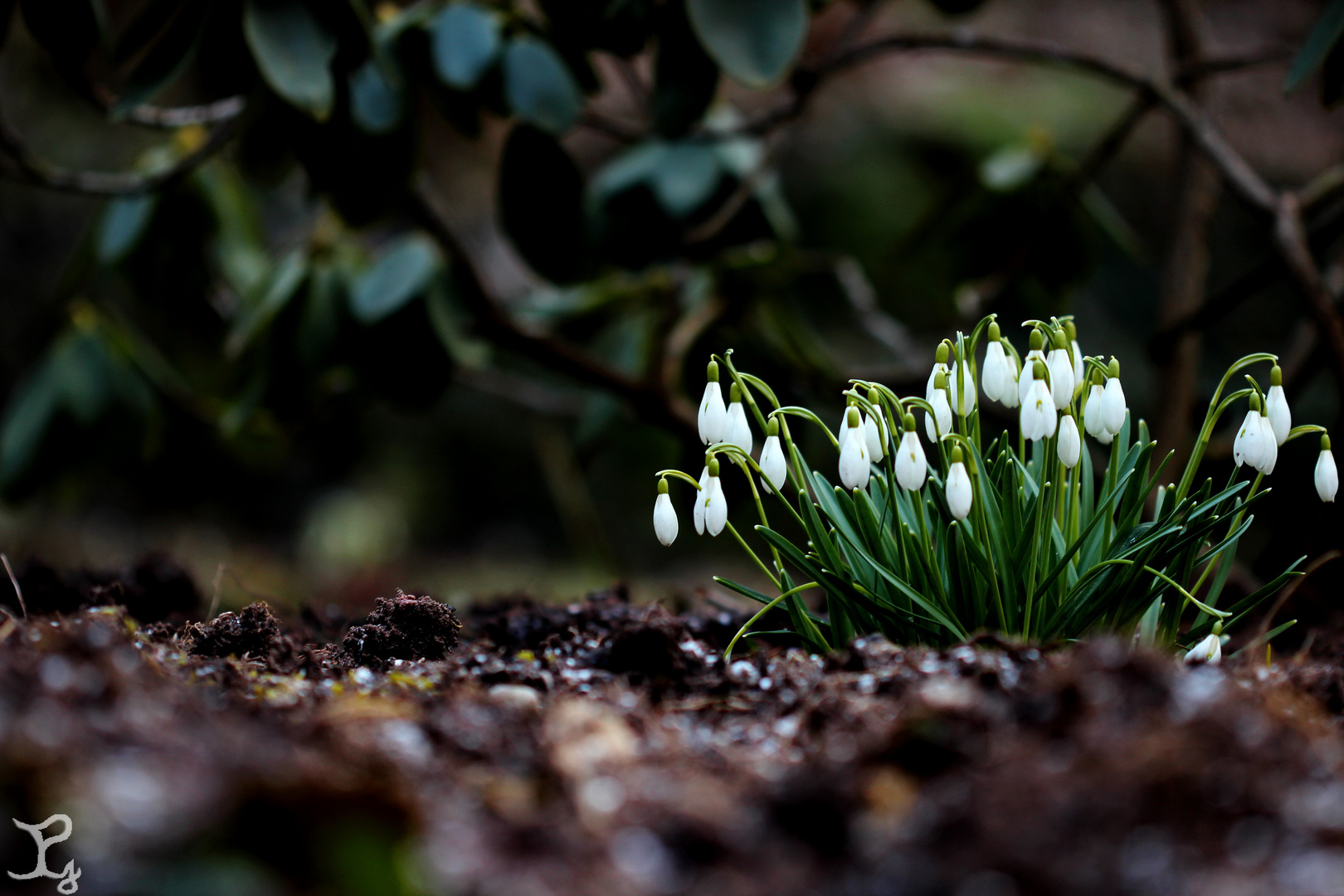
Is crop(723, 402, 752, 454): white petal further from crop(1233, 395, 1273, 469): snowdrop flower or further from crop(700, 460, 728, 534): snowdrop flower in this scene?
crop(1233, 395, 1273, 469): snowdrop flower

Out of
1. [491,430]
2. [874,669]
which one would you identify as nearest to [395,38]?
[874,669]

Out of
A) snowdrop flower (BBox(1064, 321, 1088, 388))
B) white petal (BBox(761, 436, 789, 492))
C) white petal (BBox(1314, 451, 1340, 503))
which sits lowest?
white petal (BBox(761, 436, 789, 492))

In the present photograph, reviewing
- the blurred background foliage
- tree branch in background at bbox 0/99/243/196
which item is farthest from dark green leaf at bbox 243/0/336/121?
tree branch in background at bbox 0/99/243/196

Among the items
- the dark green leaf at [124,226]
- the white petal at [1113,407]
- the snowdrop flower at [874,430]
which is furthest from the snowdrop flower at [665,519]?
the dark green leaf at [124,226]

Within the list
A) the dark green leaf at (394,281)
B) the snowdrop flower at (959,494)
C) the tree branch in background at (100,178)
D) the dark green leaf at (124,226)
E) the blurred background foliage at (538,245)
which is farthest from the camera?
the dark green leaf at (124,226)

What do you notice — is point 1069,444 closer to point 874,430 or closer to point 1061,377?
point 1061,377

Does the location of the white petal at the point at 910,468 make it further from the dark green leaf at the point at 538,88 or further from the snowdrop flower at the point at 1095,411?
the dark green leaf at the point at 538,88
